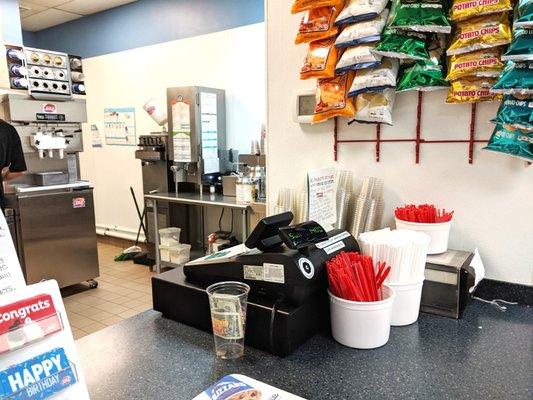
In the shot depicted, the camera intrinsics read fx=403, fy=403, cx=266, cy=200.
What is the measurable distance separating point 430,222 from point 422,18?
0.68 metres

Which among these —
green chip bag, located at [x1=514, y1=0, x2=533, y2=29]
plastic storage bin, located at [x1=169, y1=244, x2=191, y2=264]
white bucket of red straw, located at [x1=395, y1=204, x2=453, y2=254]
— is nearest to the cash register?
white bucket of red straw, located at [x1=395, y1=204, x2=453, y2=254]

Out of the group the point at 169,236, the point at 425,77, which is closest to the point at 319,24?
the point at 425,77

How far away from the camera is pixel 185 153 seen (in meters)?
4.27

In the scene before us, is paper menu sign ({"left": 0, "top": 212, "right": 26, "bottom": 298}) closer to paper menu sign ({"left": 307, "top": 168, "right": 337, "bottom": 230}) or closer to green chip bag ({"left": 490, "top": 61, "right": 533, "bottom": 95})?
paper menu sign ({"left": 307, "top": 168, "right": 337, "bottom": 230})

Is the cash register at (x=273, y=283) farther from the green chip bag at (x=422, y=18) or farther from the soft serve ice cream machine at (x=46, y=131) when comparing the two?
the soft serve ice cream machine at (x=46, y=131)

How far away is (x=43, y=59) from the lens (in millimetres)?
3652

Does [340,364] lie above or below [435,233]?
below

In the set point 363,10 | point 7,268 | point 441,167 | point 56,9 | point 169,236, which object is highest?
point 56,9

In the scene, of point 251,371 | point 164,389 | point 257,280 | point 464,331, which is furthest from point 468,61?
point 164,389

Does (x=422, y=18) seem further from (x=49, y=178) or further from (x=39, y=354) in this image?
(x=49, y=178)

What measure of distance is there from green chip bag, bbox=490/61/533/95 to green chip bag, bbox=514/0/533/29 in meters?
0.10

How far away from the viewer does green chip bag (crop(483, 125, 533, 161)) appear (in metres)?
1.23

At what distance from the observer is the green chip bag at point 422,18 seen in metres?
1.31

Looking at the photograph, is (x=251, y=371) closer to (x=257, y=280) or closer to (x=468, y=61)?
(x=257, y=280)
